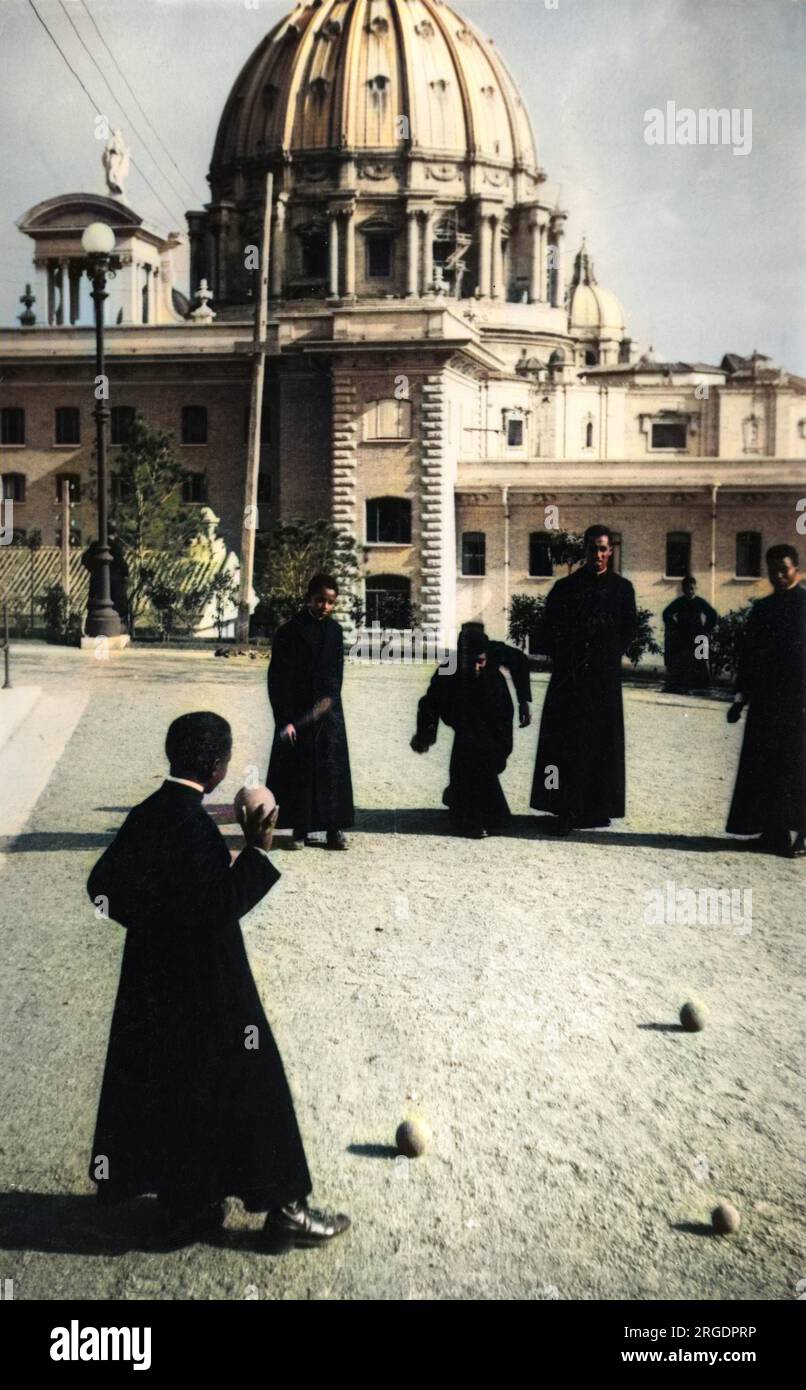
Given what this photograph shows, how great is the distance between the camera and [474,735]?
9.59 meters

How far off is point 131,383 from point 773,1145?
2225 cm

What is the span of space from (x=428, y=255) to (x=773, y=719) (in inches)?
1786

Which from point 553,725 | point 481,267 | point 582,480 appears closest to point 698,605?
point 553,725

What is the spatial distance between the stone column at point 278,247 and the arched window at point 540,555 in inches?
1362

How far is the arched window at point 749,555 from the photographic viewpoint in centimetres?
2261

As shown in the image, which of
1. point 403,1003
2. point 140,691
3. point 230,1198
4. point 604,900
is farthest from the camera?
point 140,691

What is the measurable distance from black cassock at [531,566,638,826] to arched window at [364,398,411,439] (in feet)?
50.6

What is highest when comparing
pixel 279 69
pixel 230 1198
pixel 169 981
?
pixel 279 69

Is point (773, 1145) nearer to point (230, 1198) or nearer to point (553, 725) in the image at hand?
point (230, 1198)

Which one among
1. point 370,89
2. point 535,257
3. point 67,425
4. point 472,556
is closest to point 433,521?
point 472,556

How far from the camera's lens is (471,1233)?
4281 millimetres

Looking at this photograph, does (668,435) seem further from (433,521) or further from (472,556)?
(433,521)

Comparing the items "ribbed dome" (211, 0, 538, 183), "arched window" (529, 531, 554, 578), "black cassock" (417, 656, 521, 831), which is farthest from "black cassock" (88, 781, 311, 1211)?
"ribbed dome" (211, 0, 538, 183)

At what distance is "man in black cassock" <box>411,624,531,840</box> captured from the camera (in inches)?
371
